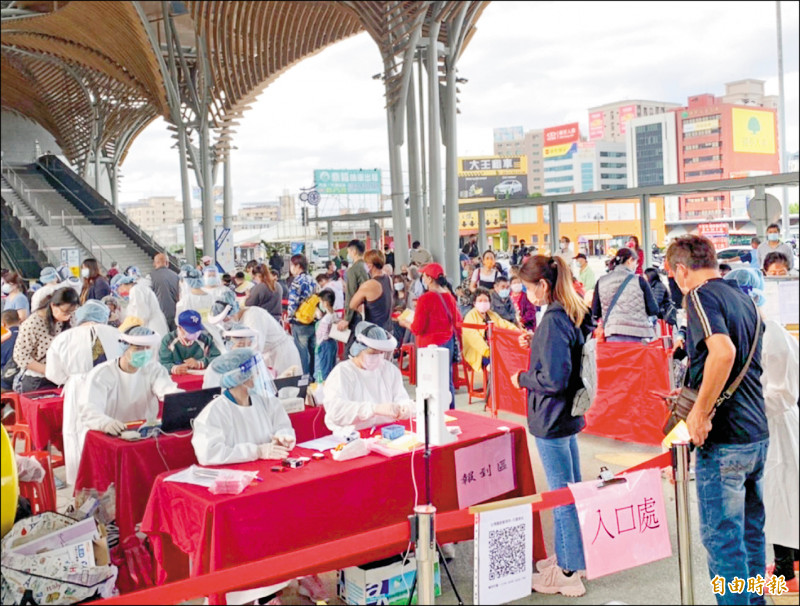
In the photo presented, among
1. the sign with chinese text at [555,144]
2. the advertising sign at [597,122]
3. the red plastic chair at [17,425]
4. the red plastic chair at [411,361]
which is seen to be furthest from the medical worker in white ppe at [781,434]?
the sign with chinese text at [555,144]

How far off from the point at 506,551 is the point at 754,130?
92.5 inches

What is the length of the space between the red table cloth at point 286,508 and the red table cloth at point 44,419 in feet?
6.77

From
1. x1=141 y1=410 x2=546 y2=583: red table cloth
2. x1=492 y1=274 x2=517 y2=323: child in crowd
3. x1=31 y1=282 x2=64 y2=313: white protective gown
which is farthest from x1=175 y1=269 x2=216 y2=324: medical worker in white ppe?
x1=492 y1=274 x2=517 y2=323: child in crowd

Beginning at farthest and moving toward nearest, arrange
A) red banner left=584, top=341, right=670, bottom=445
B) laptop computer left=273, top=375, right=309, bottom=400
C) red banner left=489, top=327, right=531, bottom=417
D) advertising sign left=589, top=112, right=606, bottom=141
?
red banner left=489, top=327, right=531, bottom=417, red banner left=584, top=341, right=670, bottom=445, laptop computer left=273, top=375, right=309, bottom=400, advertising sign left=589, top=112, right=606, bottom=141

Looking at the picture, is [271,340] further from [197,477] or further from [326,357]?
[197,477]

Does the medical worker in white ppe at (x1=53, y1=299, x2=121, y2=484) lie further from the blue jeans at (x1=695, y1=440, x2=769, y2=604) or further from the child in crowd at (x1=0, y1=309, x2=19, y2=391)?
the blue jeans at (x1=695, y1=440, x2=769, y2=604)

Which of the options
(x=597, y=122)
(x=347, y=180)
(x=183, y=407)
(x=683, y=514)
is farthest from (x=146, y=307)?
(x=347, y=180)

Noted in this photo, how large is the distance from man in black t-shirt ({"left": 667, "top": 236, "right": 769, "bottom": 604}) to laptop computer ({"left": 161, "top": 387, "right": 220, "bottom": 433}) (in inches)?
101

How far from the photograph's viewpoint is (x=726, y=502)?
331cm

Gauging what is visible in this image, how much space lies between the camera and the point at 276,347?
284 inches

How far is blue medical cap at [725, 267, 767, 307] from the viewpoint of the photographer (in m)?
4.17

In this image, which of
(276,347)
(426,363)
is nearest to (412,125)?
(276,347)

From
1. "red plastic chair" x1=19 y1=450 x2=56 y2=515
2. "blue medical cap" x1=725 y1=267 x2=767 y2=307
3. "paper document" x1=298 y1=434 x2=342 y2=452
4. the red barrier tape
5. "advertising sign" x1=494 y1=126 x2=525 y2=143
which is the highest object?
"advertising sign" x1=494 y1=126 x2=525 y2=143

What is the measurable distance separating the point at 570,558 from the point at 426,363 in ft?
4.01
